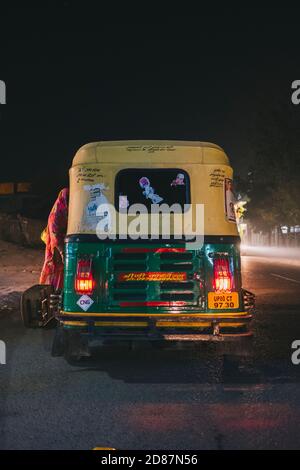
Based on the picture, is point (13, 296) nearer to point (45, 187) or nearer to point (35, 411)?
point (35, 411)

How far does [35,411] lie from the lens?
19.0ft

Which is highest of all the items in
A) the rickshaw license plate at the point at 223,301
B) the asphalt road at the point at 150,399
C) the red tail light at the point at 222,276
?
the red tail light at the point at 222,276

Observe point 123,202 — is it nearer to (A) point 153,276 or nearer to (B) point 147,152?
(B) point 147,152

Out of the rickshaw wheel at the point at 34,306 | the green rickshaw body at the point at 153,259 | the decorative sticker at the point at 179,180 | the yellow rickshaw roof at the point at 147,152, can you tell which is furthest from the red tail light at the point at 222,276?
the rickshaw wheel at the point at 34,306

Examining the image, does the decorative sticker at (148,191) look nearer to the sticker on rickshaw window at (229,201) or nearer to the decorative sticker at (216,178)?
the decorative sticker at (216,178)

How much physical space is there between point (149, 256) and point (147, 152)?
1.29 metres

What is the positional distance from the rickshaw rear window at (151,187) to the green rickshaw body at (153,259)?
0.04 feet

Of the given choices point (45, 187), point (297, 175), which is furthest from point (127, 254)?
point (297, 175)

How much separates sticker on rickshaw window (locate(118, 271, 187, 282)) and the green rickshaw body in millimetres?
12

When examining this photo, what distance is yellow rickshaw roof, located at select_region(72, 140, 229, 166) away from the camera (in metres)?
7.62

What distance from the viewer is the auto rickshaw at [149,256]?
7188 millimetres

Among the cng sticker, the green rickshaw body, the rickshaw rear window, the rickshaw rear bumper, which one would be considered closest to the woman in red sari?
the green rickshaw body

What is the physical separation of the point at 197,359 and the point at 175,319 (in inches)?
58.2

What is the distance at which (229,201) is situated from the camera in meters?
7.84
